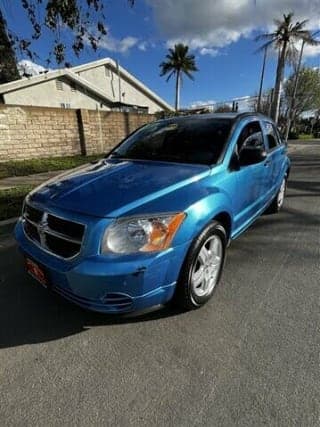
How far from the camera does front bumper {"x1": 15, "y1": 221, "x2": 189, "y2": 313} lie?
197cm

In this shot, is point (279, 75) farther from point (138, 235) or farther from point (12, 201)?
point (138, 235)

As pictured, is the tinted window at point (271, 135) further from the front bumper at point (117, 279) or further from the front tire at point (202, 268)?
the front bumper at point (117, 279)

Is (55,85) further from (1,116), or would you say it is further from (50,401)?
(50,401)

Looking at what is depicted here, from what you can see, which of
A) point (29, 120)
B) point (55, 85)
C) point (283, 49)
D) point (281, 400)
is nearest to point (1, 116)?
point (29, 120)

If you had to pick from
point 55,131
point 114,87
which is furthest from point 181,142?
point 114,87

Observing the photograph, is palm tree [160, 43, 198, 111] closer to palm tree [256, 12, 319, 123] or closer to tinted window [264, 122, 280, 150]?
palm tree [256, 12, 319, 123]

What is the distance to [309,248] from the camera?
12.5ft

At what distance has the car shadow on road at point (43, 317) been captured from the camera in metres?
2.35

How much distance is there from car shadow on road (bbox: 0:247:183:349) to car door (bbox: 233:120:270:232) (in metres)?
1.32

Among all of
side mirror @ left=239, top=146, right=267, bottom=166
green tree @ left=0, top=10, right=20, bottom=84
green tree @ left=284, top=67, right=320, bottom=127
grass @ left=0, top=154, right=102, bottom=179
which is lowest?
grass @ left=0, top=154, right=102, bottom=179

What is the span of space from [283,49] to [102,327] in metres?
26.8

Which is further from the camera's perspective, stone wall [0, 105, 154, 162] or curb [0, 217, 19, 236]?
stone wall [0, 105, 154, 162]

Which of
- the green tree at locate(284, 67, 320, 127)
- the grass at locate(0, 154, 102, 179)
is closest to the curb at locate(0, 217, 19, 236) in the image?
the grass at locate(0, 154, 102, 179)

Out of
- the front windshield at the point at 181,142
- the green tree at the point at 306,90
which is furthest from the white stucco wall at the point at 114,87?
the green tree at the point at 306,90
